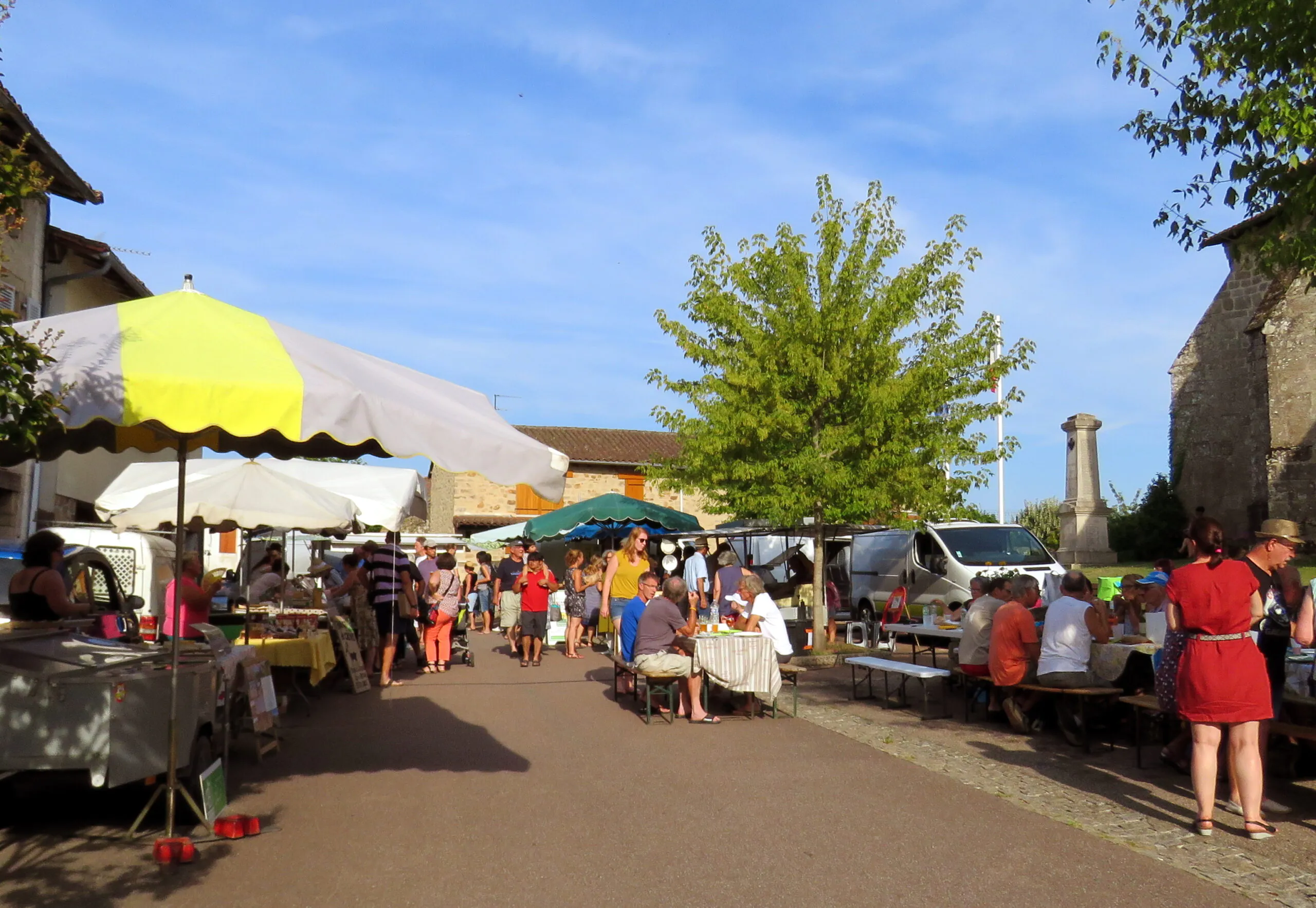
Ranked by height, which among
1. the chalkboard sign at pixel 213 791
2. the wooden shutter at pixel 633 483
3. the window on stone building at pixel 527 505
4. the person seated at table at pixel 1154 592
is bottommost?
the chalkboard sign at pixel 213 791

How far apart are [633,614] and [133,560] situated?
6.56 m

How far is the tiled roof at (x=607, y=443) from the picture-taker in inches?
1908

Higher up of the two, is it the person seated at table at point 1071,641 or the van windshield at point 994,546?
the van windshield at point 994,546

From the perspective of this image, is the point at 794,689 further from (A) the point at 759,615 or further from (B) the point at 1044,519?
(B) the point at 1044,519

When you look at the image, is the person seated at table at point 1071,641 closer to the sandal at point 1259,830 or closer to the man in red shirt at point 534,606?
the sandal at point 1259,830

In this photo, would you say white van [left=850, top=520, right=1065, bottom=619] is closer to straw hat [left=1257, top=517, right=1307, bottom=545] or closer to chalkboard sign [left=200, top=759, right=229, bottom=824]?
straw hat [left=1257, top=517, right=1307, bottom=545]

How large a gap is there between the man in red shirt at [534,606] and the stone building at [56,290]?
6.08m

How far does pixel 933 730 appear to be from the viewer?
1087cm

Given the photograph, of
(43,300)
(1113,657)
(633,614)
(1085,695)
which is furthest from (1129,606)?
(43,300)

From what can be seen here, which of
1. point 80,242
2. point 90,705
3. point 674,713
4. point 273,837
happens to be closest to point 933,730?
point 674,713

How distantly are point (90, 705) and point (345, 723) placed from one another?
16.8 feet

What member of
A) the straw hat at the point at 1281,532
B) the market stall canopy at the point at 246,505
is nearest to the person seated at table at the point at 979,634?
the straw hat at the point at 1281,532

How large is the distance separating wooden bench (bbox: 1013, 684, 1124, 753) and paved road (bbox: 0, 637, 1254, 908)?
63.7 inches

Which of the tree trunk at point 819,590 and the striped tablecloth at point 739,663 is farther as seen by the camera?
the tree trunk at point 819,590
